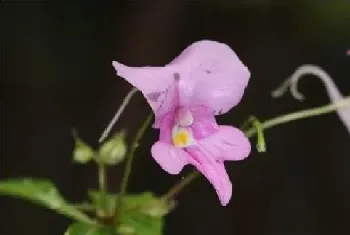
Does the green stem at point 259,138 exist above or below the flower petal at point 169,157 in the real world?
above

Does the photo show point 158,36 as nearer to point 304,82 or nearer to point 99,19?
point 99,19

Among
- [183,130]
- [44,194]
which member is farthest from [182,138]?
[44,194]

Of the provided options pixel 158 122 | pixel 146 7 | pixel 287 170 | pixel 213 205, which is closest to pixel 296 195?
pixel 287 170

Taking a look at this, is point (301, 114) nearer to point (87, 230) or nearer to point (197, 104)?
point (197, 104)

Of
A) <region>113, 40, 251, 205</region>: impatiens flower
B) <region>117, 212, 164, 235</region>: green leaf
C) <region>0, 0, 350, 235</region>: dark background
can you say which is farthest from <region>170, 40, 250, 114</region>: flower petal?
<region>0, 0, 350, 235</region>: dark background

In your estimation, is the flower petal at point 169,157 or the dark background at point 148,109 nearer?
the flower petal at point 169,157

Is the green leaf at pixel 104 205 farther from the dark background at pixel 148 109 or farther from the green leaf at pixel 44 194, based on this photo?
the dark background at pixel 148 109

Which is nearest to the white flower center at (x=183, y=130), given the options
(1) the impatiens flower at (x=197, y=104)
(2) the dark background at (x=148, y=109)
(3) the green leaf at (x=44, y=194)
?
(1) the impatiens flower at (x=197, y=104)

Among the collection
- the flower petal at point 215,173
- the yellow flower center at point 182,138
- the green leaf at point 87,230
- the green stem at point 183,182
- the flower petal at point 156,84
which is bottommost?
the green leaf at point 87,230
